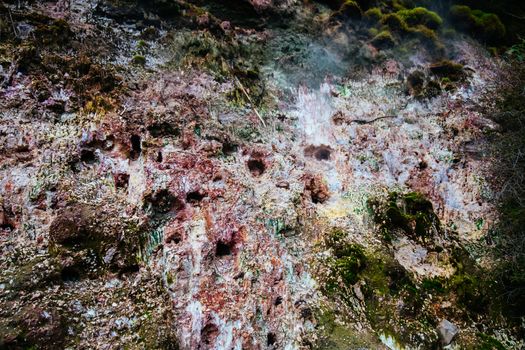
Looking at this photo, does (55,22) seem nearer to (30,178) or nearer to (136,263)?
(30,178)

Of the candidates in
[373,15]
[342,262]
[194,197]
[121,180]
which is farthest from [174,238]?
[373,15]

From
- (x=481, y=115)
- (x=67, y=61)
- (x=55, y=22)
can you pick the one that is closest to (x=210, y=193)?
(x=67, y=61)

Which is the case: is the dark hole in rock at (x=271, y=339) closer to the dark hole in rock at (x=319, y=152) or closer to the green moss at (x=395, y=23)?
the dark hole in rock at (x=319, y=152)

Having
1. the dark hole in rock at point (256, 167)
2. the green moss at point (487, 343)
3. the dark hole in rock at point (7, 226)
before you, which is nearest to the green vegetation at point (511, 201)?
the green moss at point (487, 343)

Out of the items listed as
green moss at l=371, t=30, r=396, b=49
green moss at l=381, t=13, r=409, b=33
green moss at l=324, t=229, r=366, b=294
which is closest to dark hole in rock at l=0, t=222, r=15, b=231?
green moss at l=324, t=229, r=366, b=294

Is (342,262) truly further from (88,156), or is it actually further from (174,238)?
(88,156)

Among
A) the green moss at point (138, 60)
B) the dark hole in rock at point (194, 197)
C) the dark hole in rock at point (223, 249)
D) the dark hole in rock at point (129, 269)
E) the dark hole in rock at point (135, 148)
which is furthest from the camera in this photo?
the green moss at point (138, 60)

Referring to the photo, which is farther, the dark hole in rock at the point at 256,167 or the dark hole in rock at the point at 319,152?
the dark hole in rock at the point at 319,152
